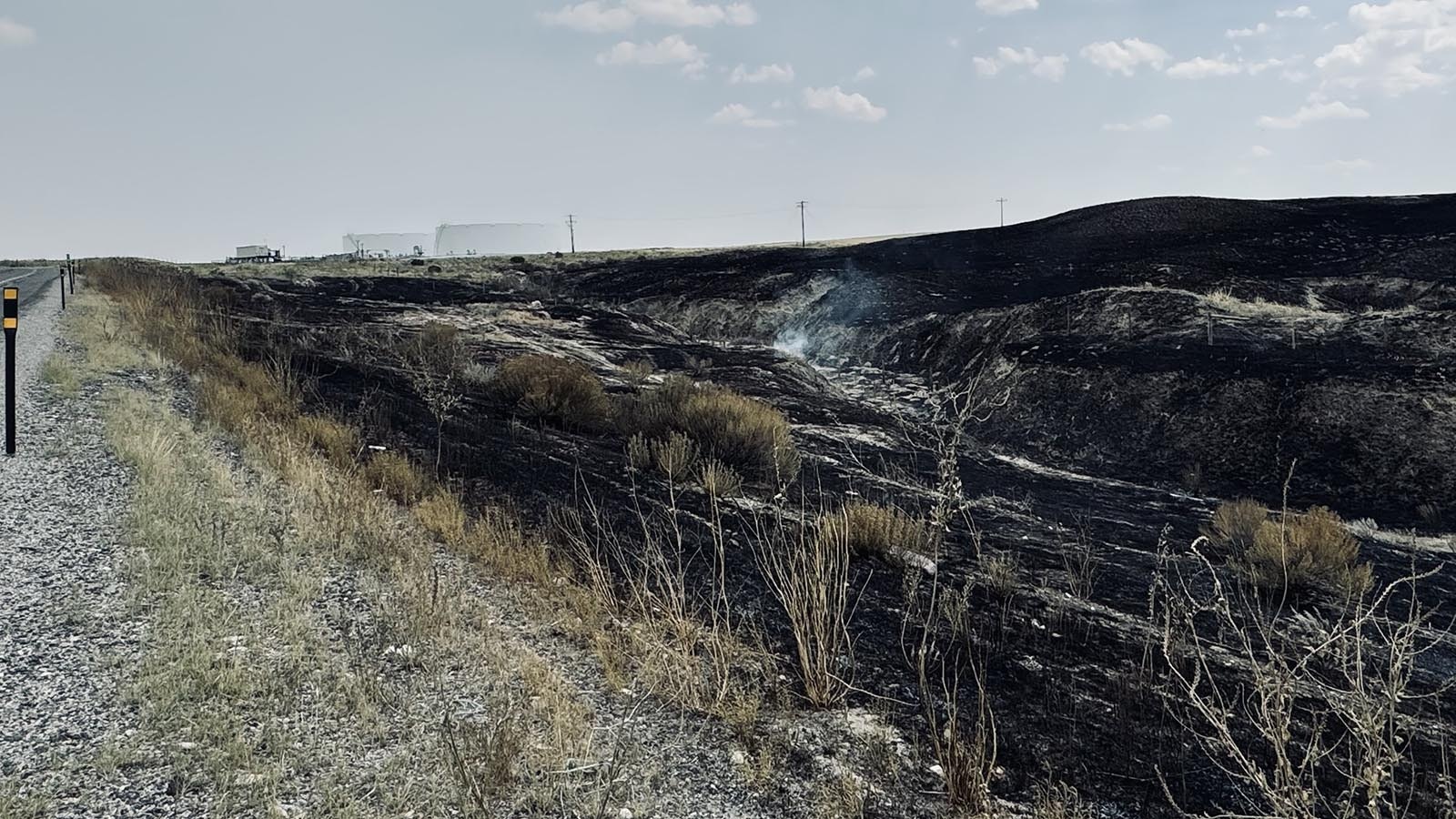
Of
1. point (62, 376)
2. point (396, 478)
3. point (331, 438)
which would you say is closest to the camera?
point (396, 478)

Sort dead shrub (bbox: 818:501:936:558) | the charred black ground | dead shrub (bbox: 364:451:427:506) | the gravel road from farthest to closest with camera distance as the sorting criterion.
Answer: dead shrub (bbox: 364:451:427:506), dead shrub (bbox: 818:501:936:558), the charred black ground, the gravel road

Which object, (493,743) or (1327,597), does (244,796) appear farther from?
(1327,597)

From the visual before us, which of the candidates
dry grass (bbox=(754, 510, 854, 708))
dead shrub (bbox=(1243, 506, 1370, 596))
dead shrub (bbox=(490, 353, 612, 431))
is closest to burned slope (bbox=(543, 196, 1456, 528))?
dead shrub (bbox=(1243, 506, 1370, 596))

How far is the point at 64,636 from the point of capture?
4.19m

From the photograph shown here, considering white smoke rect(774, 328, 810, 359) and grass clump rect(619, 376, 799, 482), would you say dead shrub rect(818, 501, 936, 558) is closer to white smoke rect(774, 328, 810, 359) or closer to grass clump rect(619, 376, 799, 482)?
grass clump rect(619, 376, 799, 482)

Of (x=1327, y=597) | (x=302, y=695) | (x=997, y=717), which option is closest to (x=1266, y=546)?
(x=1327, y=597)

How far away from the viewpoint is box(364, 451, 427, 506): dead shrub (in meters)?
7.75

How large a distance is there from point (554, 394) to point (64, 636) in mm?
8669

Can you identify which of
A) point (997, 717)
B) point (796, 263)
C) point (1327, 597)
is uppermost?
point (796, 263)

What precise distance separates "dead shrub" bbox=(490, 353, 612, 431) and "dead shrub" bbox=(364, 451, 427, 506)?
158 inches

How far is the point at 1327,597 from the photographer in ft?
25.6

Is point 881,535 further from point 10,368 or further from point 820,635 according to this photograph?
point 10,368

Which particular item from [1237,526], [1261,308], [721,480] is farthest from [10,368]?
[1261,308]

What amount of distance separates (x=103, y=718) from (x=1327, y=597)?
923 centimetres
